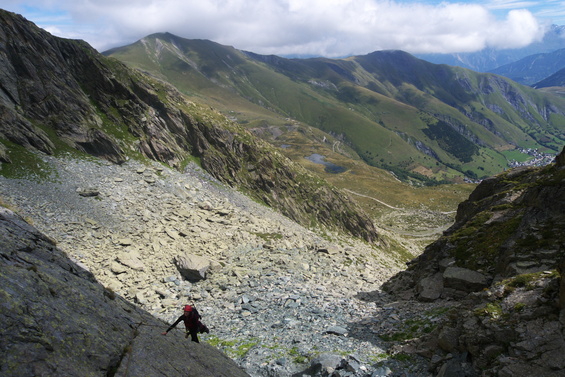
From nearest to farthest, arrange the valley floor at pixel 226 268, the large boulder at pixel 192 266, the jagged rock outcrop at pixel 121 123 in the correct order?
the valley floor at pixel 226 268, the large boulder at pixel 192 266, the jagged rock outcrop at pixel 121 123

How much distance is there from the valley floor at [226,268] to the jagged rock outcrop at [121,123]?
19.1ft

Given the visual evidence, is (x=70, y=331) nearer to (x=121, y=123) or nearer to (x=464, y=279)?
(x=464, y=279)

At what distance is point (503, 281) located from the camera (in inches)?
712

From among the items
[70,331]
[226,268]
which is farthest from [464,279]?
[70,331]

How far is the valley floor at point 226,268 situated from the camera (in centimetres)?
2128

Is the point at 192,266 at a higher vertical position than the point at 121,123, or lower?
lower

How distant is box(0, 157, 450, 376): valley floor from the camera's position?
69.8ft

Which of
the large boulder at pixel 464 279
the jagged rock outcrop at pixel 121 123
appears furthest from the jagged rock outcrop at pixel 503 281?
the jagged rock outcrop at pixel 121 123

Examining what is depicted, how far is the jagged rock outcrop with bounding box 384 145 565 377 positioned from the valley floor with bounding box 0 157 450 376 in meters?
2.71

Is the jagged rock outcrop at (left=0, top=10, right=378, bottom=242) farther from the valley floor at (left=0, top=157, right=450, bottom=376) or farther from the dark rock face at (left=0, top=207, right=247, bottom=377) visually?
the dark rock face at (left=0, top=207, right=247, bottom=377)

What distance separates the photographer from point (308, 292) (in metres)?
31.5

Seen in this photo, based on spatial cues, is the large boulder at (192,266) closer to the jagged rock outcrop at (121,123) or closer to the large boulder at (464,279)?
the large boulder at (464,279)

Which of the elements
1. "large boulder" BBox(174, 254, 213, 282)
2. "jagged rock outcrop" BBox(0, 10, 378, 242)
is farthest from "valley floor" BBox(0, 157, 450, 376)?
"jagged rock outcrop" BBox(0, 10, 378, 242)

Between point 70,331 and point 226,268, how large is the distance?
82.3 ft
